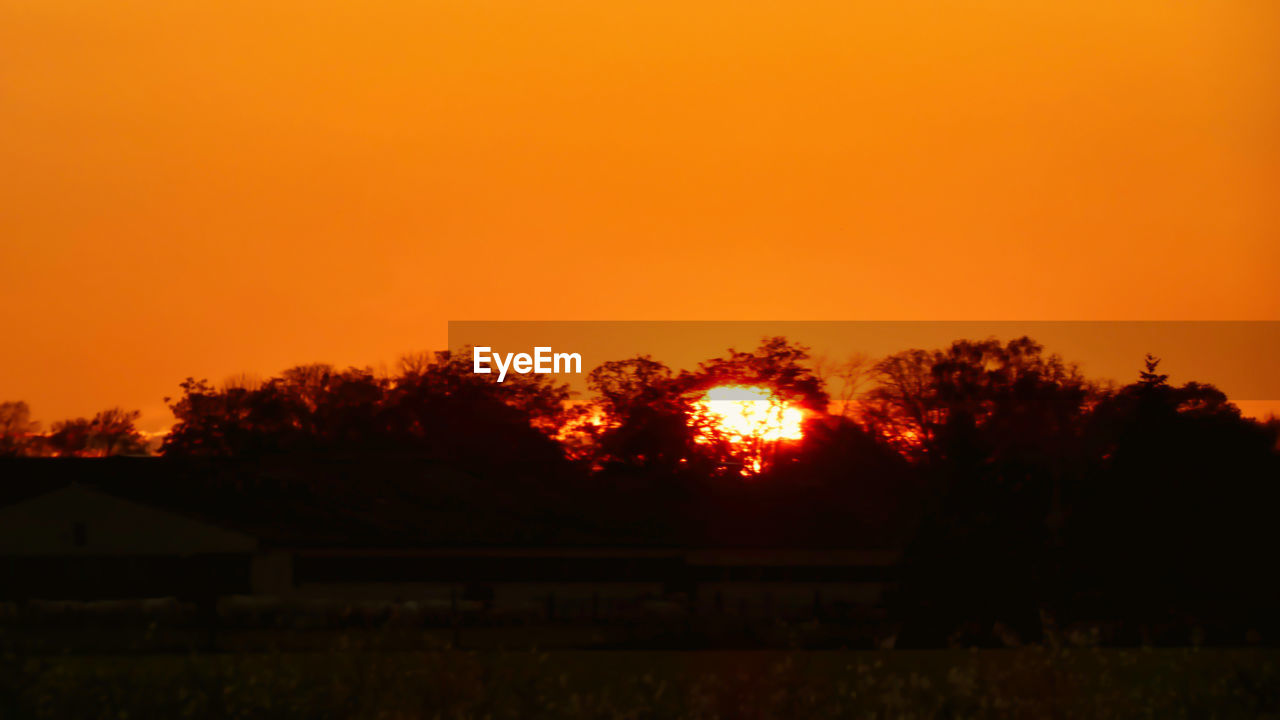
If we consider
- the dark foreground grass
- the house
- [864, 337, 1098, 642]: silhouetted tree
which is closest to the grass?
the dark foreground grass

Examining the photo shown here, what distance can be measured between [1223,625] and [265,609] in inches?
1000

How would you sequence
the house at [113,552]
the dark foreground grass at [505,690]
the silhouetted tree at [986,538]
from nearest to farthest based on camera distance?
the dark foreground grass at [505,690] < the silhouetted tree at [986,538] < the house at [113,552]

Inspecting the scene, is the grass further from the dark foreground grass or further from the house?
the house

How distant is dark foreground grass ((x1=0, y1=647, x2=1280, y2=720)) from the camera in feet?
37.3

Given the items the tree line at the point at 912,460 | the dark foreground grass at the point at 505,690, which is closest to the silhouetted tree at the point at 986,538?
the tree line at the point at 912,460

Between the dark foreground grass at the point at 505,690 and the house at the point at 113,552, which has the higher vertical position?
the dark foreground grass at the point at 505,690

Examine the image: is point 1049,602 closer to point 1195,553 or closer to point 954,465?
point 954,465

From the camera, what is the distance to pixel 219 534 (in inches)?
1770

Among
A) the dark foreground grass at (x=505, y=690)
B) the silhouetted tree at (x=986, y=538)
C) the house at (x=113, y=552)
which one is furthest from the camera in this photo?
the house at (x=113, y=552)

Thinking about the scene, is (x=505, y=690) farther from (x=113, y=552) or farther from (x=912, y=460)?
(x=912, y=460)

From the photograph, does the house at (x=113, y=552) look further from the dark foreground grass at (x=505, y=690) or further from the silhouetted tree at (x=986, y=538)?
the dark foreground grass at (x=505, y=690)

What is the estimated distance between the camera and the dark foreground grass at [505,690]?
11.4 metres

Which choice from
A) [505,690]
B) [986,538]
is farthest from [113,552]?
[505,690]

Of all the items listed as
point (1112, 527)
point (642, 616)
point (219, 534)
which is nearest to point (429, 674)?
point (642, 616)
